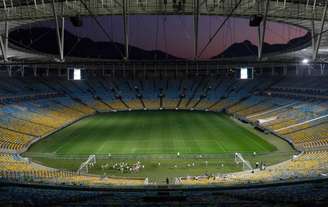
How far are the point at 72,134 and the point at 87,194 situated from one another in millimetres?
37739

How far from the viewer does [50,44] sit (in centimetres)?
12488

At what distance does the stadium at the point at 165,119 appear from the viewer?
21.0 metres

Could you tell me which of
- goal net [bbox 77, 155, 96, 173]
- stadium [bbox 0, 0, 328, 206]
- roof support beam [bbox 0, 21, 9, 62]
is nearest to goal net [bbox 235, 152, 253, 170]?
stadium [bbox 0, 0, 328, 206]

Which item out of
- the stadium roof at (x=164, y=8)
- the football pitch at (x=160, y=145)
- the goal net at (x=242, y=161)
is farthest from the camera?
the stadium roof at (x=164, y=8)

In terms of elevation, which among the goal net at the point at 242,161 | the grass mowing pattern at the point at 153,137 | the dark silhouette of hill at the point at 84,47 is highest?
the dark silhouette of hill at the point at 84,47

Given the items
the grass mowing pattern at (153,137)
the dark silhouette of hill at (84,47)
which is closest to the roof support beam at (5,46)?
the grass mowing pattern at (153,137)

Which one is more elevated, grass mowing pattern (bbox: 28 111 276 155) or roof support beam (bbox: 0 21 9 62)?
roof support beam (bbox: 0 21 9 62)

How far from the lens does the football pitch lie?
3778 centimetres

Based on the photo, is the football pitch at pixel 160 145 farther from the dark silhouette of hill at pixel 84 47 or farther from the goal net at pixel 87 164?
the dark silhouette of hill at pixel 84 47

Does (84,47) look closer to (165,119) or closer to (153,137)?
(165,119)

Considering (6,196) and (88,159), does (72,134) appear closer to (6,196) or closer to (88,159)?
(88,159)

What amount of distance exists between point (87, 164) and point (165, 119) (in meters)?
31.8

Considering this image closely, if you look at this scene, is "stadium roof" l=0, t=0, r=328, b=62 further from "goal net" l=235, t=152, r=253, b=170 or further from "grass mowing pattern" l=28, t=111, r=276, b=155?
"grass mowing pattern" l=28, t=111, r=276, b=155

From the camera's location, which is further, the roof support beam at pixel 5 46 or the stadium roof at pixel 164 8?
the stadium roof at pixel 164 8
